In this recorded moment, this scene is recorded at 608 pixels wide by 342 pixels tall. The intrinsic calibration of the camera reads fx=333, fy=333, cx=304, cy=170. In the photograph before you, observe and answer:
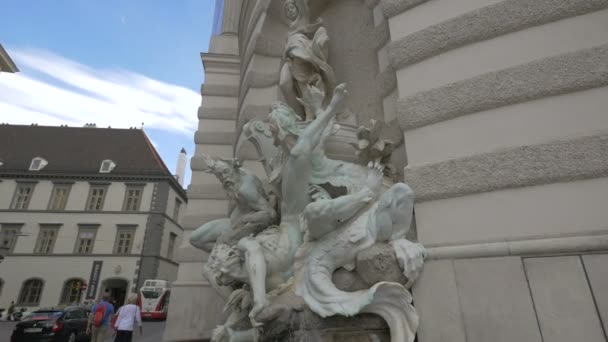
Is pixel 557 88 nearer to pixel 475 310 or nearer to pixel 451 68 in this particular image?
pixel 451 68

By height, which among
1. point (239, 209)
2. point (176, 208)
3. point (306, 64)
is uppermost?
point (176, 208)

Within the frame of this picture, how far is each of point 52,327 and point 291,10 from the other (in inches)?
462

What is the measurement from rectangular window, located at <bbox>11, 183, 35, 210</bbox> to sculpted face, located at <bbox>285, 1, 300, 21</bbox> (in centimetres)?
3090

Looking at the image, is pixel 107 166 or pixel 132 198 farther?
pixel 107 166

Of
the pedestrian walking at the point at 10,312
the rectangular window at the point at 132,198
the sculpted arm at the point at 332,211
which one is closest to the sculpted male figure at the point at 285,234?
the sculpted arm at the point at 332,211

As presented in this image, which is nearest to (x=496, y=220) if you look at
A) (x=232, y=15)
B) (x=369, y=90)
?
(x=369, y=90)

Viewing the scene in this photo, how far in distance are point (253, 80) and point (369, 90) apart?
223cm

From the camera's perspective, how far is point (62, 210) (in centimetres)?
2664

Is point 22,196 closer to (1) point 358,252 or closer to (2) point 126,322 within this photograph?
(2) point 126,322

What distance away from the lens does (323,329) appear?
2195 mm

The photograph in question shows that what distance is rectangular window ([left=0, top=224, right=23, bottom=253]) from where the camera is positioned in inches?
1011

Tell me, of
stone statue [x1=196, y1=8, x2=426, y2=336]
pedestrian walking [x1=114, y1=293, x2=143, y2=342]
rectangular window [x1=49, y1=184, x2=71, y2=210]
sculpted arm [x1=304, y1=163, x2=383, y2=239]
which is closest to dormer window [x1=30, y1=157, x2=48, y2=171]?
rectangular window [x1=49, y1=184, x2=71, y2=210]

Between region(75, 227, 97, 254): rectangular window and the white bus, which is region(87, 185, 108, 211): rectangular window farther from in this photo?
the white bus

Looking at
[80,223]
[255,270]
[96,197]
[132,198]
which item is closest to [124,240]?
[132,198]
